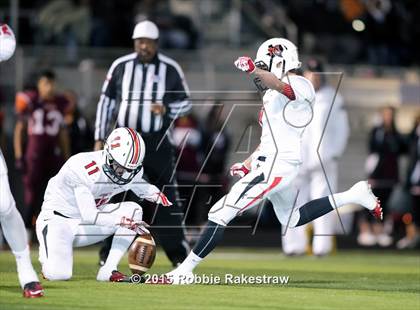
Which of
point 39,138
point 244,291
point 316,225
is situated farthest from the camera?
point 39,138

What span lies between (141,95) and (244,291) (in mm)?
3054

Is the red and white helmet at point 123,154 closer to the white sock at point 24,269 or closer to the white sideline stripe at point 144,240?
the white sideline stripe at point 144,240

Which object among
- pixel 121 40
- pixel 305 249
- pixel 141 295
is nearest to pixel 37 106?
pixel 305 249

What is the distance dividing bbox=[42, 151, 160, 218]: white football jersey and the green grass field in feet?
1.99

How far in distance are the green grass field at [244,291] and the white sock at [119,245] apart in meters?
0.21

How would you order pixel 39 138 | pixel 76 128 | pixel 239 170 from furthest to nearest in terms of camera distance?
pixel 76 128 → pixel 39 138 → pixel 239 170

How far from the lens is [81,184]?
9.09m

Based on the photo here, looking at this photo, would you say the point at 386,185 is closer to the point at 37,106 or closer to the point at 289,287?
the point at 37,106

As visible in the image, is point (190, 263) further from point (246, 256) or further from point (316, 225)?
point (316, 225)

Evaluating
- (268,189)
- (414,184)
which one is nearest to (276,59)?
(268,189)

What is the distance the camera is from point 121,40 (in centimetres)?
1973

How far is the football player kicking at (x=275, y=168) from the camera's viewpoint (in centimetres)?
902

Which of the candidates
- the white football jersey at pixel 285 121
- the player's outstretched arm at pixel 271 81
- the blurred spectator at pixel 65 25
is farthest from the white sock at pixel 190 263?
the blurred spectator at pixel 65 25

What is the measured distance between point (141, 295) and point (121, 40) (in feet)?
39.7
